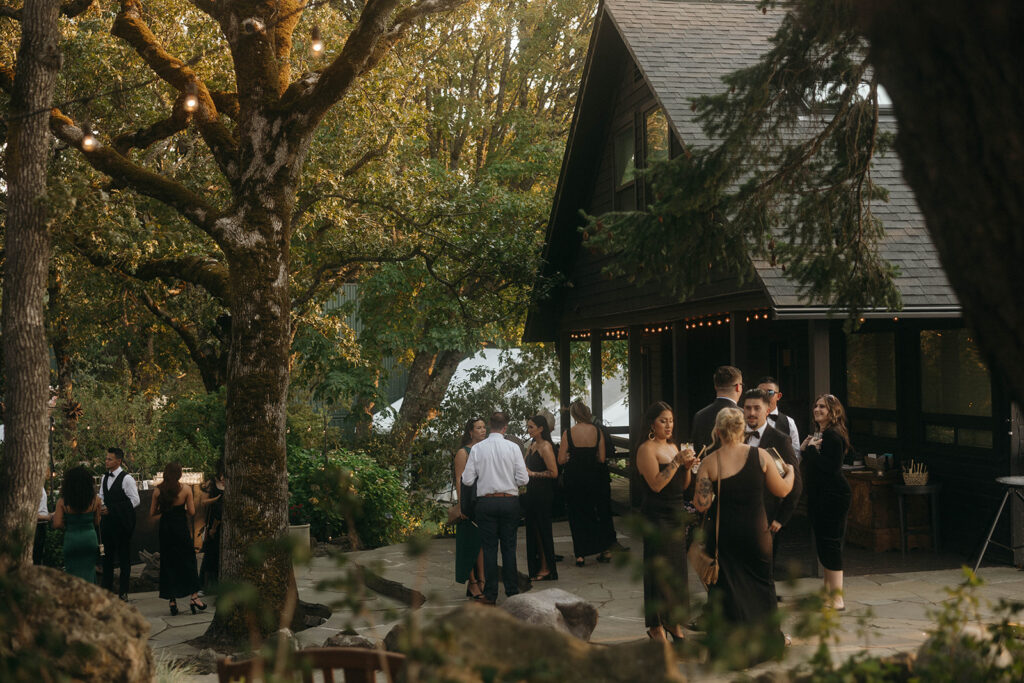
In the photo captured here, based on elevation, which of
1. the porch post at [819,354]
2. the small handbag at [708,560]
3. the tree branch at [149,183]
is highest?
the tree branch at [149,183]

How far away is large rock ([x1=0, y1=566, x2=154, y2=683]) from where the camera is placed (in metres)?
4.13

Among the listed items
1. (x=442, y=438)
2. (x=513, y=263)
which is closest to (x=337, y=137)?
(x=513, y=263)

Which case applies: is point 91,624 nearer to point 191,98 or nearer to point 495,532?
point 495,532

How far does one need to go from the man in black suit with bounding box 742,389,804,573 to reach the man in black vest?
677cm

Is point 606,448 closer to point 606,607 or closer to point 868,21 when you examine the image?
point 606,607

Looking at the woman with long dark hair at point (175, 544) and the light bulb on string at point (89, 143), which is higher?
the light bulb on string at point (89, 143)

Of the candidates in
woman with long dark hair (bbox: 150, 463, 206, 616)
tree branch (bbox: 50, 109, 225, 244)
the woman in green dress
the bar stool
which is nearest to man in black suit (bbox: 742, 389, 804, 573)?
the bar stool

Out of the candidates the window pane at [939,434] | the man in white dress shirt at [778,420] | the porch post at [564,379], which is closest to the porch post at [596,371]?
the porch post at [564,379]

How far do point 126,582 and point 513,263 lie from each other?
880cm

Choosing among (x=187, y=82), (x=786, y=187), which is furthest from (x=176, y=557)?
(x=786, y=187)

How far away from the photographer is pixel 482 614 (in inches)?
126

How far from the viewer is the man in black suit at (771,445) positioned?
7.44 m

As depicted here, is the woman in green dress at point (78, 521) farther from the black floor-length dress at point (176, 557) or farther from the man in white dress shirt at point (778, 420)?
the man in white dress shirt at point (778, 420)

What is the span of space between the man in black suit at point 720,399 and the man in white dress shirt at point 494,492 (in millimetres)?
1748
